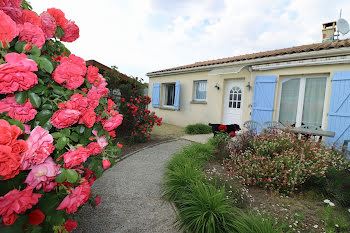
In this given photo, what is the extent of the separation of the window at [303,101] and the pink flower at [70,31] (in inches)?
232

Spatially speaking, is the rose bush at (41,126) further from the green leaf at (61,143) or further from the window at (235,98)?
the window at (235,98)

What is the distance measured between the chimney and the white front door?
11.8 feet

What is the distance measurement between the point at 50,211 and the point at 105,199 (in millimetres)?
1944

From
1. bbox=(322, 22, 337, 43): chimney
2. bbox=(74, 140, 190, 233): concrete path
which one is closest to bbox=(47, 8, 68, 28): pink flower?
bbox=(74, 140, 190, 233): concrete path

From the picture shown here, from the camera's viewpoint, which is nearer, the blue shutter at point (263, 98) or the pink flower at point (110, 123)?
the pink flower at point (110, 123)

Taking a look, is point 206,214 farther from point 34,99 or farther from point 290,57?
point 290,57

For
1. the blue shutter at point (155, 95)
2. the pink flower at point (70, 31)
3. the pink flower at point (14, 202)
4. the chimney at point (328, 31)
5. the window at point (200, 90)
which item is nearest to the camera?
the pink flower at point (14, 202)

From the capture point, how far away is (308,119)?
6.06 meters

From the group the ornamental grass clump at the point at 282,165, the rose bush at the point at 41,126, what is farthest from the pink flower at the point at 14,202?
the ornamental grass clump at the point at 282,165

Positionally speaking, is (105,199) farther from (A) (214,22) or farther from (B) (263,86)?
(A) (214,22)

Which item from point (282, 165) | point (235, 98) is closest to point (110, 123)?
point (282, 165)

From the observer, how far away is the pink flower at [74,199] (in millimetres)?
972

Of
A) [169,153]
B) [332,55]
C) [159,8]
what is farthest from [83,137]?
[332,55]

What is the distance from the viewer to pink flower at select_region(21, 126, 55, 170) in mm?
792
